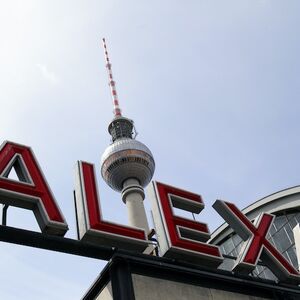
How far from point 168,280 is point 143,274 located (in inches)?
35.1

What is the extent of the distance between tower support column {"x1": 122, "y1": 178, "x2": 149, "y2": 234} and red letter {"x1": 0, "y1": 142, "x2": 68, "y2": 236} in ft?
171

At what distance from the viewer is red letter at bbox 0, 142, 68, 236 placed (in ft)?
55.1

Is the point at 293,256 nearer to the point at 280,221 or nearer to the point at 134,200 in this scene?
the point at 280,221

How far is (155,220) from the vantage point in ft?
63.2

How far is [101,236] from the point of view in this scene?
17.2 meters

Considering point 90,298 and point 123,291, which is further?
point 90,298

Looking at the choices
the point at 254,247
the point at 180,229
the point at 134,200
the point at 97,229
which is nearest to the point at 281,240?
the point at 254,247

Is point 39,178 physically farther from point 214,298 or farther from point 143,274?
point 214,298

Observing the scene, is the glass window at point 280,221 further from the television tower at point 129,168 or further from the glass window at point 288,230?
the television tower at point 129,168

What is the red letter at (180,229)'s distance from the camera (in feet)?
59.8

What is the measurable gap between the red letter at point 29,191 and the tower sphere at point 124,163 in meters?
56.1

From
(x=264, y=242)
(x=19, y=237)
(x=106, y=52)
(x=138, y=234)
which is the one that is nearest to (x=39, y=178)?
(x=19, y=237)

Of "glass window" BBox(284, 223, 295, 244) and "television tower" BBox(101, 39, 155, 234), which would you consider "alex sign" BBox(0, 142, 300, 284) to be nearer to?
"glass window" BBox(284, 223, 295, 244)

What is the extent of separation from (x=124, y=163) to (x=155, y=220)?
5624cm
